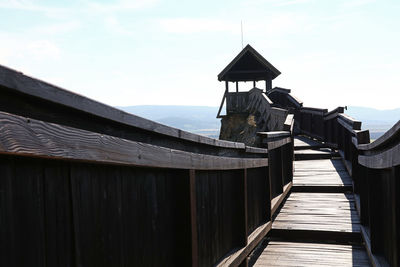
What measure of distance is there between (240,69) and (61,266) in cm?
2513

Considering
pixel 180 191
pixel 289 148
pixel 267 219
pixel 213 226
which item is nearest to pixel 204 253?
pixel 213 226

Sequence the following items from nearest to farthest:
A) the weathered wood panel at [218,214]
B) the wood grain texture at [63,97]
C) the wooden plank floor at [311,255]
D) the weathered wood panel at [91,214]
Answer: the wood grain texture at [63,97] → the weathered wood panel at [91,214] → the weathered wood panel at [218,214] → the wooden plank floor at [311,255]

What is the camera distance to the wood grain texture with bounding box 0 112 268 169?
1.37 m

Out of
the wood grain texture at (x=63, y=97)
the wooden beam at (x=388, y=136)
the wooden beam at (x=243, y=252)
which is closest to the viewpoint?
the wood grain texture at (x=63, y=97)

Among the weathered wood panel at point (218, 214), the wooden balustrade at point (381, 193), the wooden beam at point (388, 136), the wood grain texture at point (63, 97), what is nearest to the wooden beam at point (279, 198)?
the wooden balustrade at point (381, 193)

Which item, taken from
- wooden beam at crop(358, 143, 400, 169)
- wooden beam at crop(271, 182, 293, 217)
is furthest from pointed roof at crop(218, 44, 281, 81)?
wooden beam at crop(358, 143, 400, 169)

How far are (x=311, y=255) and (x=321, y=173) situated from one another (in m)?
4.08

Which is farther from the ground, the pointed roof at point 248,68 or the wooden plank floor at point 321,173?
the pointed roof at point 248,68

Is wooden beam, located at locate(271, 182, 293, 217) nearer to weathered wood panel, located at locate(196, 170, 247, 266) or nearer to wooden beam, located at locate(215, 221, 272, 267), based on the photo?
wooden beam, located at locate(215, 221, 272, 267)

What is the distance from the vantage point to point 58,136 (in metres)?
1.58

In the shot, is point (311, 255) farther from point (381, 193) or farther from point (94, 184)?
point (94, 184)

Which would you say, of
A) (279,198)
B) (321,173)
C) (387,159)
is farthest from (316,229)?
(321,173)

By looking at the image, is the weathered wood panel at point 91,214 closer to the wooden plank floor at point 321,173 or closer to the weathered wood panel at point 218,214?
the weathered wood panel at point 218,214

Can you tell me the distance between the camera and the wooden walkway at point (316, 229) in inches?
202
